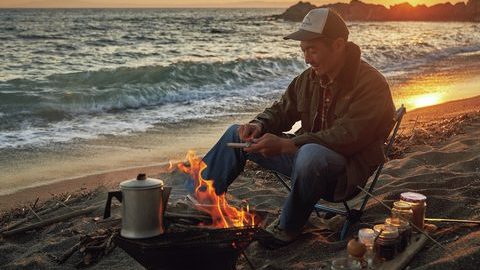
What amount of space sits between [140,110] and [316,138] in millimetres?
8703

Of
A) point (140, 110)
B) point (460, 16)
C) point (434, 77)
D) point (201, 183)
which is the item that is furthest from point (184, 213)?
point (460, 16)

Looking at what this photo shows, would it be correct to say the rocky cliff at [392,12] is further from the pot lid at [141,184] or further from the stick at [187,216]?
the pot lid at [141,184]

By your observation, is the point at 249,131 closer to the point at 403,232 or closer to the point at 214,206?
the point at 214,206

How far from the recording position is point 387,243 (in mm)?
3260

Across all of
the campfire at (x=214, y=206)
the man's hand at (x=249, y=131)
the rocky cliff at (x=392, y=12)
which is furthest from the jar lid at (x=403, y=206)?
the rocky cliff at (x=392, y=12)

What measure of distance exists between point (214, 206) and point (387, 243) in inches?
39.5

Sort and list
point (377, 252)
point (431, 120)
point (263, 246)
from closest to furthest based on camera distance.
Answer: point (377, 252), point (263, 246), point (431, 120)

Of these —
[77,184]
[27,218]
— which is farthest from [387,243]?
[77,184]

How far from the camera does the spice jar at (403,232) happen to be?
3361mm

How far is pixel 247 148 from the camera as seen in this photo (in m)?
3.67

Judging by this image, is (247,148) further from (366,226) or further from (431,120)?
(431,120)

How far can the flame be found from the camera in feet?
10.9

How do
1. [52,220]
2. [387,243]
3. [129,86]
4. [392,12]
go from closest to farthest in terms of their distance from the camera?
[387,243], [52,220], [129,86], [392,12]

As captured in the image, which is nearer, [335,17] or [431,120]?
[335,17]
